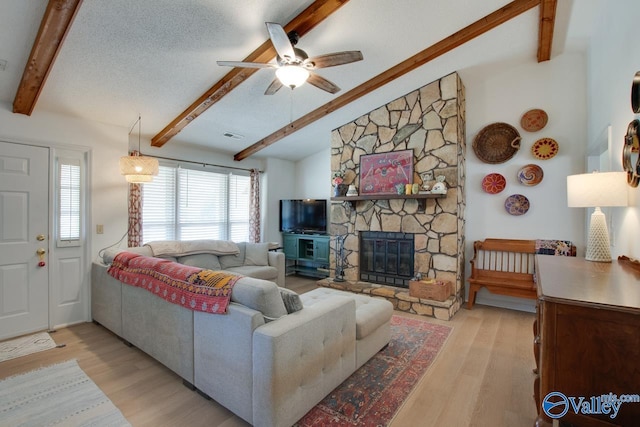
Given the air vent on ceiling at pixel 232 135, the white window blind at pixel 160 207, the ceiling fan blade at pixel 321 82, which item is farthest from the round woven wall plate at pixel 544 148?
the white window blind at pixel 160 207

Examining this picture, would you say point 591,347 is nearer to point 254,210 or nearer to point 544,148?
point 544,148

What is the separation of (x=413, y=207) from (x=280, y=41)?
10.2 feet

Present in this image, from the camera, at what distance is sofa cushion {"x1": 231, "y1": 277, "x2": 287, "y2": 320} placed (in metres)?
1.94

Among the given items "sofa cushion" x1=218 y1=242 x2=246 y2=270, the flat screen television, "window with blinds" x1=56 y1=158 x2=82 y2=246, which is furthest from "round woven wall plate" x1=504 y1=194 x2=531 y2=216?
"window with blinds" x1=56 y1=158 x2=82 y2=246

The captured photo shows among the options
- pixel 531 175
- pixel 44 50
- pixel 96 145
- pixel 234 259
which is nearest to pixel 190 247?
pixel 234 259

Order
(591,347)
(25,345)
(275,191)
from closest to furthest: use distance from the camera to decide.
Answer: (591,347) < (25,345) < (275,191)

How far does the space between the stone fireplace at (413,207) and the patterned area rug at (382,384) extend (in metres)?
0.88

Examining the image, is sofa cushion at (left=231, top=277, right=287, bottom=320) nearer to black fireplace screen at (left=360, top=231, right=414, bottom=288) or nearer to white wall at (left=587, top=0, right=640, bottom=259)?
white wall at (left=587, top=0, right=640, bottom=259)

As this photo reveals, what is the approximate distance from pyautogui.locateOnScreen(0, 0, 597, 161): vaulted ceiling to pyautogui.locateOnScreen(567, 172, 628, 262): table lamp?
197cm

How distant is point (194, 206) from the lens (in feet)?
17.3

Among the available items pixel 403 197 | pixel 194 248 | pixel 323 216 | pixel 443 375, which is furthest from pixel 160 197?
pixel 443 375

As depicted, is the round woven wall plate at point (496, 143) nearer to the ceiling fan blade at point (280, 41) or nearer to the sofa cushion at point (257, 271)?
the ceiling fan blade at point (280, 41)

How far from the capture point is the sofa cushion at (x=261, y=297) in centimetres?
194

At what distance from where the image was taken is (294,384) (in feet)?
6.08
